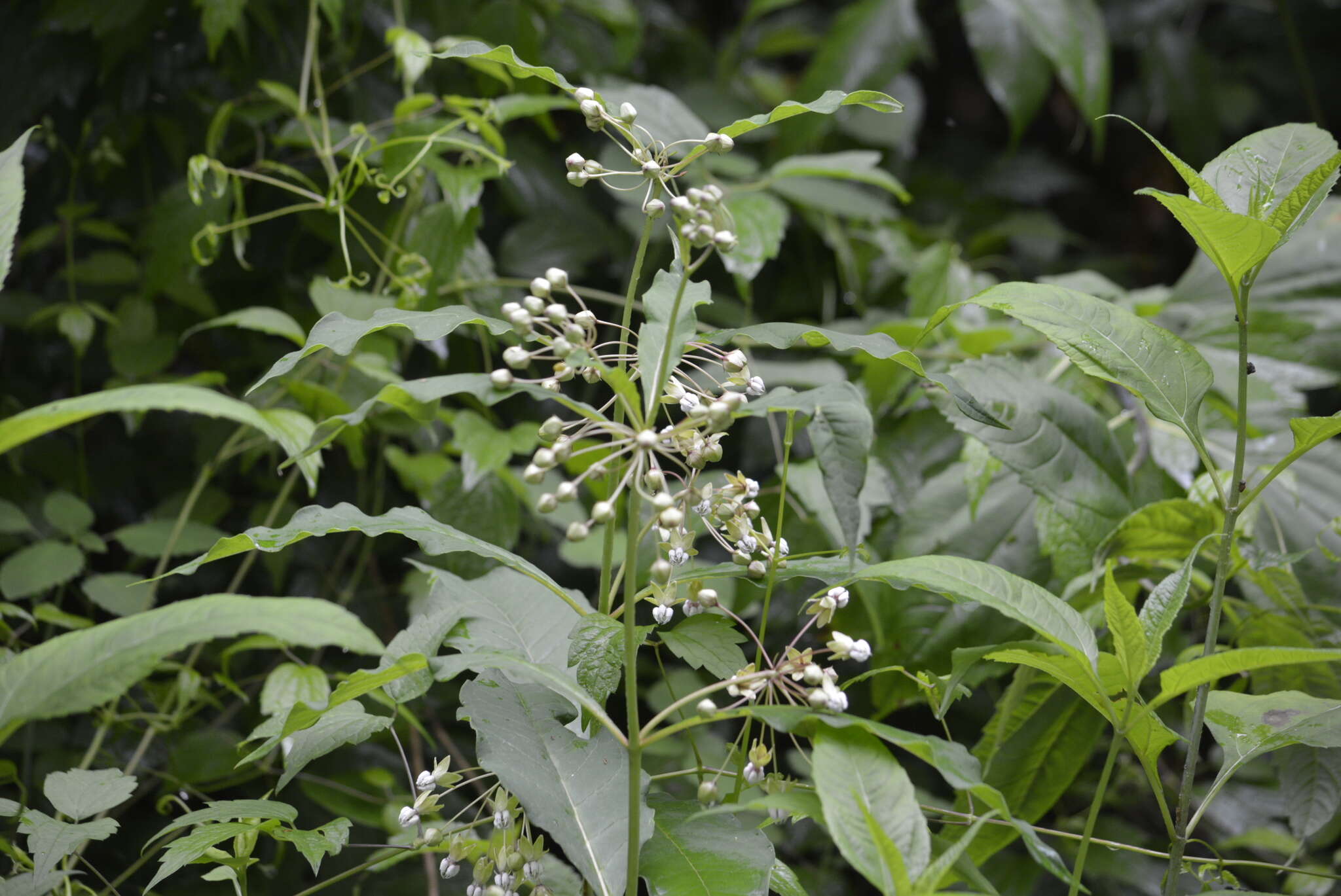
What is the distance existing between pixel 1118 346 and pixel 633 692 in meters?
0.35

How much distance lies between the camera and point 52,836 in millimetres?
460

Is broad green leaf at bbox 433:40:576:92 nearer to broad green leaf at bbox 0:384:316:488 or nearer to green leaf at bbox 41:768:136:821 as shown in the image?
broad green leaf at bbox 0:384:316:488

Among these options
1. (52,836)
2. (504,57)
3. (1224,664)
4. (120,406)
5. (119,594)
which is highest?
(504,57)

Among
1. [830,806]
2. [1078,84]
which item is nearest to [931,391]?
[830,806]

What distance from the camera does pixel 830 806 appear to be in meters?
0.38

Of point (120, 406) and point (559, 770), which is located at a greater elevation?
point (120, 406)

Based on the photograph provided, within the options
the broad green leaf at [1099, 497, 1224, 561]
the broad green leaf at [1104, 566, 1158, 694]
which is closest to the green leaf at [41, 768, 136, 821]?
the broad green leaf at [1104, 566, 1158, 694]

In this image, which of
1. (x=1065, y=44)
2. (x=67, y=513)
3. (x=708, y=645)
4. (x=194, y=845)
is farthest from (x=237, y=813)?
(x=1065, y=44)

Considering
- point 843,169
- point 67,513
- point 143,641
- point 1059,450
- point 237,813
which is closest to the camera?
point 143,641

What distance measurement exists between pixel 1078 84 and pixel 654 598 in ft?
3.75

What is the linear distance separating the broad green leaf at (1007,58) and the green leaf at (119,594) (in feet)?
4.17

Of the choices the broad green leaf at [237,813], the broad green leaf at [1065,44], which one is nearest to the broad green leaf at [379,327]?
the broad green leaf at [237,813]

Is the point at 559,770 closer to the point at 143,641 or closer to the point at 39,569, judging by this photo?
the point at 143,641

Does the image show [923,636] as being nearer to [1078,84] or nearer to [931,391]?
[931,391]
